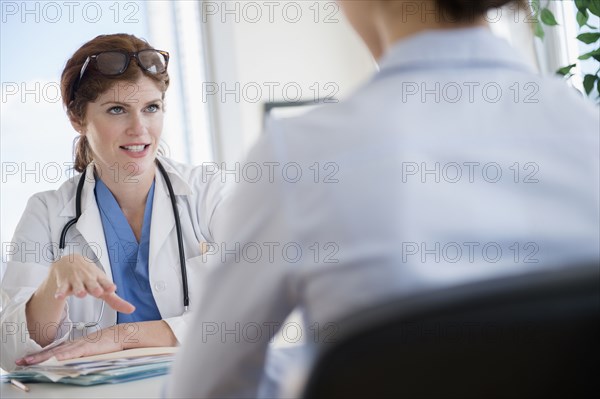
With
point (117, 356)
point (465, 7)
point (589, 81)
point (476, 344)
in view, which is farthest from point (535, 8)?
point (476, 344)

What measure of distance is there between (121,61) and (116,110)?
0.58ft

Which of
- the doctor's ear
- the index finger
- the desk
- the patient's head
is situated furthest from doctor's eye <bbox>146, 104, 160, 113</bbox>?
the patient's head

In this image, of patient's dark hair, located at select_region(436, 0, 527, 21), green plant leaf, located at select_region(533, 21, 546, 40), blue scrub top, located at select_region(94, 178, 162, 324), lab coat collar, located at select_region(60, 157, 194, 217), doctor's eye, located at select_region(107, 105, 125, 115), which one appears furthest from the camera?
green plant leaf, located at select_region(533, 21, 546, 40)

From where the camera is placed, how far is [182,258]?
2.05 metres

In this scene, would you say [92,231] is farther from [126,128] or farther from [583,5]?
[583,5]

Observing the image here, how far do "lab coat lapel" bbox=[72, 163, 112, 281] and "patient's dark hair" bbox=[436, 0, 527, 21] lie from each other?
4.93 ft

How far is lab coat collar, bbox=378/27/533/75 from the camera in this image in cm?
72

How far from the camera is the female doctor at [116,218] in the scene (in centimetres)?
179

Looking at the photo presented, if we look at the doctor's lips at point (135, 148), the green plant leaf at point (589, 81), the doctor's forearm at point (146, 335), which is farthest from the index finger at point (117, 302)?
the green plant leaf at point (589, 81)

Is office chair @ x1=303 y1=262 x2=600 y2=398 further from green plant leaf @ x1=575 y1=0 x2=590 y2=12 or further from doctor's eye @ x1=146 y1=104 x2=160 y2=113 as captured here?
green plant leaf @ x1=575 y1=0 x2=590 y2=12

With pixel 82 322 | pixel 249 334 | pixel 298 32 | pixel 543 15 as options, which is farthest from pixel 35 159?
pixel 249 334

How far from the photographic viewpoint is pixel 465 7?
2.47 ft

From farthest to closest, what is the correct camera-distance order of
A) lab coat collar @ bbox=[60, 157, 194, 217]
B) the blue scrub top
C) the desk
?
1. lab coat collar @ bbox=[60, 157, 194, 217]
2. the blue scrub top
3. the desk

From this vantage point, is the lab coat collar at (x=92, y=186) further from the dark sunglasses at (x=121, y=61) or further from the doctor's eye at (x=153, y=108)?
the dark sunglasses at (x=121, y=61)
